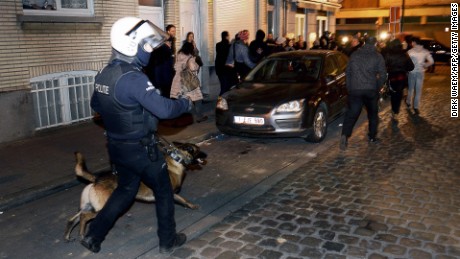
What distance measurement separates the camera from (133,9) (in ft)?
33.7

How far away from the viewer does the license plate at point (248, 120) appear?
24.5ft

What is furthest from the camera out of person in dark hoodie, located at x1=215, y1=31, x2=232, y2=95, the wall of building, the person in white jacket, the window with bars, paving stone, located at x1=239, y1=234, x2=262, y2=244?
person in dark hoodie, located at x1=215, y1=31, x2=232, y2=95

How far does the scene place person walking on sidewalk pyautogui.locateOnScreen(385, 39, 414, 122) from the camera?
9578mm

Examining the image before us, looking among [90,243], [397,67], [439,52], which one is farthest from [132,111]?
[439,52]

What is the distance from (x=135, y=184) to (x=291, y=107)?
4.19 meters

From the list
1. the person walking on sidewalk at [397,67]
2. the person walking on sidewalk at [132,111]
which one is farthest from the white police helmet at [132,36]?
the person walking on sidewalk at [397,67]

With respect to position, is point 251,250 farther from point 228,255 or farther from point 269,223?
point 269,223

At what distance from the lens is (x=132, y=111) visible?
3.42 metres

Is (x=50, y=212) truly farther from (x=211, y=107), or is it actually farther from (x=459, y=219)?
(x=211, y=107)

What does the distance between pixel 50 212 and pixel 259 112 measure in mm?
3757

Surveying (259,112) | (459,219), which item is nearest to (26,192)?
(259,112)

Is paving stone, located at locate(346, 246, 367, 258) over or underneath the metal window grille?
underneath

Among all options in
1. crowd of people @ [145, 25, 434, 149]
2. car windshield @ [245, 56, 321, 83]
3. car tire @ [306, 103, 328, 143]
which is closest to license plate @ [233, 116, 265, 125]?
car tire @ [306, 103, 328, 143]

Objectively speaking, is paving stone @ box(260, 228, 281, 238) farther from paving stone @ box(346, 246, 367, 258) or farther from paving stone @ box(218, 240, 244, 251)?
paving stone @ box(346, 246, 367, 258)
